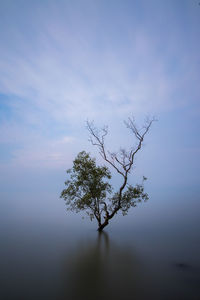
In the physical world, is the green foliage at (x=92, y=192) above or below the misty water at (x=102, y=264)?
above

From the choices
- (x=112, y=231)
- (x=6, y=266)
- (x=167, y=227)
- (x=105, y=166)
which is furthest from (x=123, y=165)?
(x=6, y=266)

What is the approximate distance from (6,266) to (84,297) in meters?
5.73

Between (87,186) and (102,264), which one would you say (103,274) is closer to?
(102,264)

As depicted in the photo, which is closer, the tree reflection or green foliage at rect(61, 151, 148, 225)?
the tree reflection

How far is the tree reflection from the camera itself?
325 inches

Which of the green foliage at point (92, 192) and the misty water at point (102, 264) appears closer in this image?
the misty water at point (102, 264)

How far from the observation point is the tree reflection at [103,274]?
8.25m

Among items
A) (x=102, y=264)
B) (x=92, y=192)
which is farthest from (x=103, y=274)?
(x=92, y=192)

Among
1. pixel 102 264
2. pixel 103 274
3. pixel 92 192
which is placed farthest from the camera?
pixel 92 192

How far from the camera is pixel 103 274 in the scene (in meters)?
10.2

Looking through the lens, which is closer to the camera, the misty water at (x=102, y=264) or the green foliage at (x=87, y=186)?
the misty water at (x=102, y=264)

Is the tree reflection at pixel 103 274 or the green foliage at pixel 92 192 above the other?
the green foliage at pixel 92 192

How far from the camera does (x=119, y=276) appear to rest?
989cm

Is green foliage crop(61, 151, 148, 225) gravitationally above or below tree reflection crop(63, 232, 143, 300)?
above
